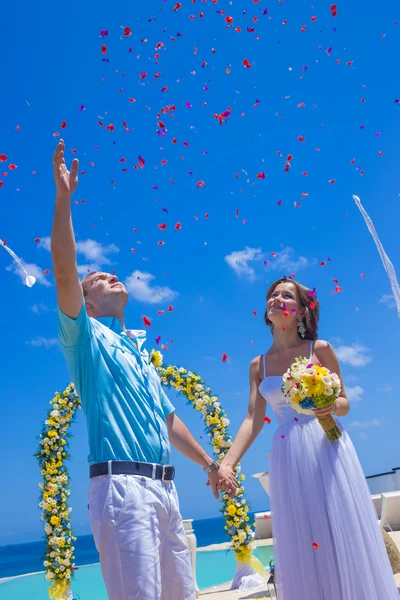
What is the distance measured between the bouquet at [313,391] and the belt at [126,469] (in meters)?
1.36

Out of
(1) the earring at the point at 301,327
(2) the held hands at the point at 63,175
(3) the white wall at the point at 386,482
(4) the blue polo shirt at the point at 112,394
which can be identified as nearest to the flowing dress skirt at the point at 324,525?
(1) the earring at the point at 301,327

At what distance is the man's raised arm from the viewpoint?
2.71m

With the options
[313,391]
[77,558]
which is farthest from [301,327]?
[77,558]

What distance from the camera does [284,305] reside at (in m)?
4.53

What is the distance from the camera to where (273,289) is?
189 inches

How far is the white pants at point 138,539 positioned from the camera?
8.05 ft

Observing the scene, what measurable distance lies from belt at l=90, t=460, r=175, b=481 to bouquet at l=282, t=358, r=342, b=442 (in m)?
1.36

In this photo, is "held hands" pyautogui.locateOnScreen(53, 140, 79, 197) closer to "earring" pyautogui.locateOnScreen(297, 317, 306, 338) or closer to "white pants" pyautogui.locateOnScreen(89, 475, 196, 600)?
"white pants" pyautogui.locateOnScreen(89, 475, 196, 600)

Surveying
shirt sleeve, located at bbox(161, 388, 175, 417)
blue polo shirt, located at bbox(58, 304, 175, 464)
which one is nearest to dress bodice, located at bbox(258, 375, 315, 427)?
shirt sleeve, located at bbox(161, 388, 175, 417)

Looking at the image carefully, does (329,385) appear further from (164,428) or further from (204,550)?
(204,550)

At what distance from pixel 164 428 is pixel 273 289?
2120mm

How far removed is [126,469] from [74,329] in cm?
74

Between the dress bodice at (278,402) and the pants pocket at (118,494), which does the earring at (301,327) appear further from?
the pants pocket at (118,494)

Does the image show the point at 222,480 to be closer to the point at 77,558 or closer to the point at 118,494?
the point at 118,494
